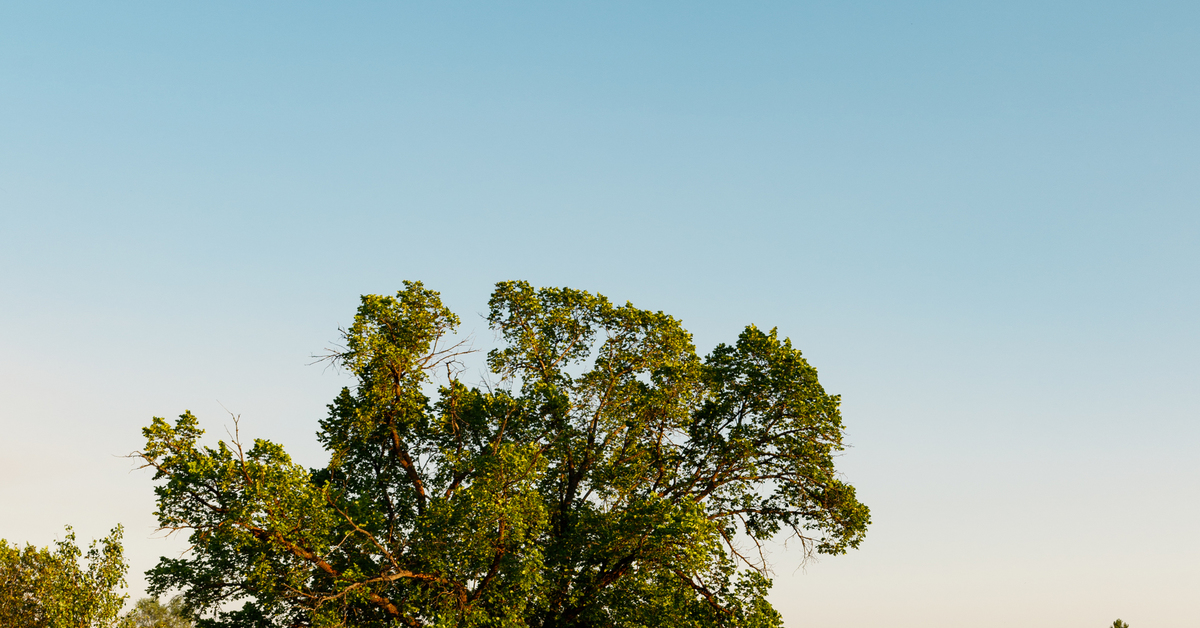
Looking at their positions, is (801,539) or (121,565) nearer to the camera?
(121,565)

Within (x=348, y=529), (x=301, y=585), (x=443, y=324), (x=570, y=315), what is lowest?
(x=301, y=585)

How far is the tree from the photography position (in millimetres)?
20297

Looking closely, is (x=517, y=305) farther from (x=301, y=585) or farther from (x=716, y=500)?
(x=301, y=585)

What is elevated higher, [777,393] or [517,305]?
[517,305]

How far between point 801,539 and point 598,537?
658 centimetres

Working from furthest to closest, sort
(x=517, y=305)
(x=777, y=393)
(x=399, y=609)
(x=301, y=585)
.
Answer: (x=517, y=305) → (x=777, y=393) → (x=399, y=609) → (x=301, y=585)

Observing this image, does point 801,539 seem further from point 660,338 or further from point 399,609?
point 399,609

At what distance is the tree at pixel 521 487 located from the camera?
20297 mm

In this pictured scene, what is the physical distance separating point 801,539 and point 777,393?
440 cm

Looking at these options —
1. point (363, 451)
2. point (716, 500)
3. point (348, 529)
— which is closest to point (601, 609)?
point (716, 500)

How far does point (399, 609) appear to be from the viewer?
22016 millimetres

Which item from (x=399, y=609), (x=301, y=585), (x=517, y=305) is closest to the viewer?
(x=301, y=585)

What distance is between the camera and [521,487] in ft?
67.4

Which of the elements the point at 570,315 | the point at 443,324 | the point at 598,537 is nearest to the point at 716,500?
the point at 598,537
